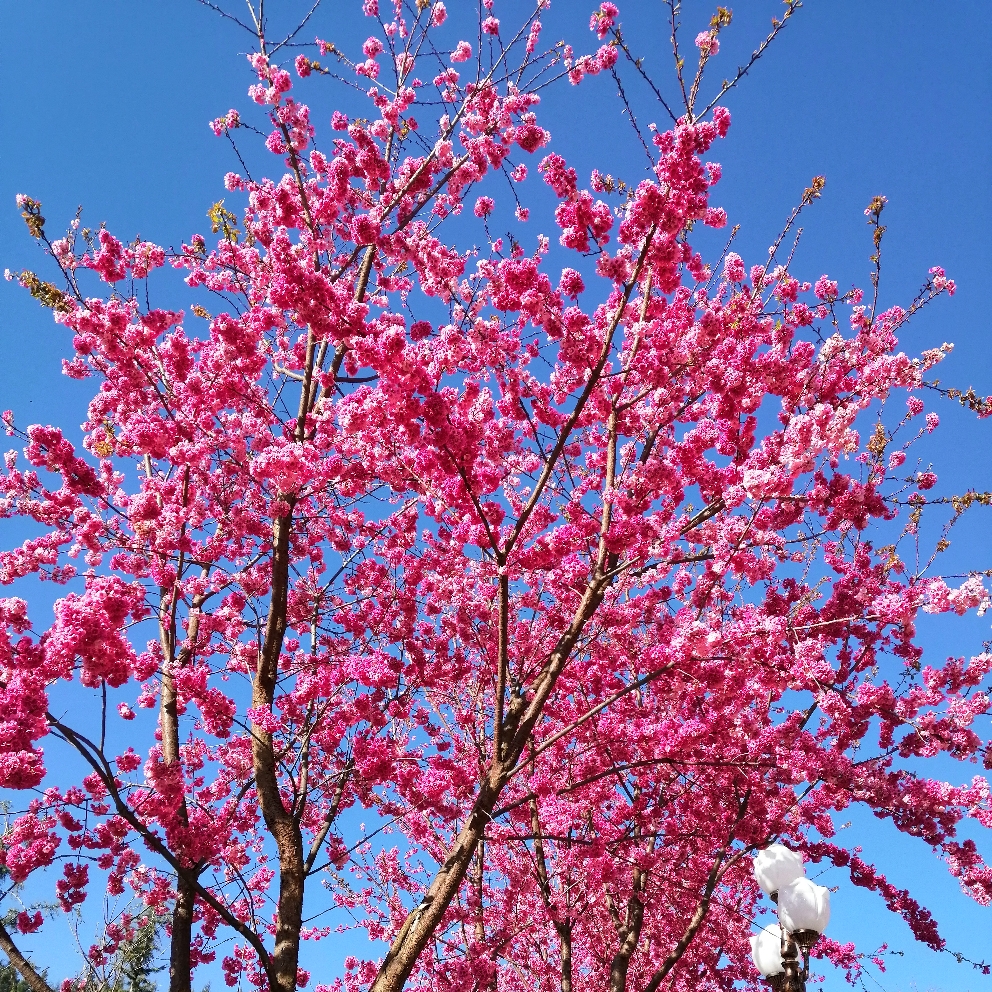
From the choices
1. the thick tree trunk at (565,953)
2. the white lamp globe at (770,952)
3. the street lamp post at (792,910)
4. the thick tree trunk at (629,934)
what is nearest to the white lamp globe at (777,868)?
the street lamp post at (792,910)

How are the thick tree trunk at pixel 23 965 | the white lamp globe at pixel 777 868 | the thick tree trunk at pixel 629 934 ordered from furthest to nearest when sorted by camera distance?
the thick tree trunk at pixel 629 934 < the white lamp globe at pixel 777 868 < the thick tree trunk at pixel 23 965

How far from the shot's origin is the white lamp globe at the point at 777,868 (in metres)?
4.64

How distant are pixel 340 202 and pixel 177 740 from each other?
17.6ft

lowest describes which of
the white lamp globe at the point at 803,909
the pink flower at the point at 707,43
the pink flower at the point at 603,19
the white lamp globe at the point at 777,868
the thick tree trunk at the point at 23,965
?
the thick tree trunk at the point at 23,965

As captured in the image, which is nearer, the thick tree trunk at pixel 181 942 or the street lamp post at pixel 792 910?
the street lamp post at pixel 792 910

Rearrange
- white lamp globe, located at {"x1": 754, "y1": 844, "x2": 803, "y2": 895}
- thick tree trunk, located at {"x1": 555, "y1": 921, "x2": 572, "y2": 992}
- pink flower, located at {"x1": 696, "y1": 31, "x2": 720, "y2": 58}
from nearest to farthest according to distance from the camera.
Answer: white lamp globe, located at {"x1": 754, "y1": 844, "x2": 803, "y2": 895} < pink flower, located at {"x1": 696, "y1": 31, "x2": 720, "y2": 58} < thick tree trunk, located at {"x1": 555, "y1": 921, "x2": 572, "y2": 992}

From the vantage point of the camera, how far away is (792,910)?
15.0ft

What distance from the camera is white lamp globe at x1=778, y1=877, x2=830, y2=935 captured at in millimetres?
4547

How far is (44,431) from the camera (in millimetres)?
6363

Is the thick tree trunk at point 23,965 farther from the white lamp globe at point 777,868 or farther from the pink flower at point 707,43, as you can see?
the pink flower at point 707,43

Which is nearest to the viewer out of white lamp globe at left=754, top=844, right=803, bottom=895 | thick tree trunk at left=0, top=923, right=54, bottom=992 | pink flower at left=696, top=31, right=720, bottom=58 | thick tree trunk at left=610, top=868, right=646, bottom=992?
thick tree trunk at left=0, top=923, right=54, bottom=992

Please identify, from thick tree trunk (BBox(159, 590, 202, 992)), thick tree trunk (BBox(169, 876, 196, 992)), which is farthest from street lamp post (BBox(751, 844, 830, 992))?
thick tree trunk (BBox(169, 876, 196, 992))

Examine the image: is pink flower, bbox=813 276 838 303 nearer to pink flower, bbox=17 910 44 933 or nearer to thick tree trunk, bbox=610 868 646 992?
thick tree trunk, bbox=610 868 646 992

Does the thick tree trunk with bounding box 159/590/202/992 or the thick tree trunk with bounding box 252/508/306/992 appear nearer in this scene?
the thick tree trunk with bounding box 252/508/306/992
